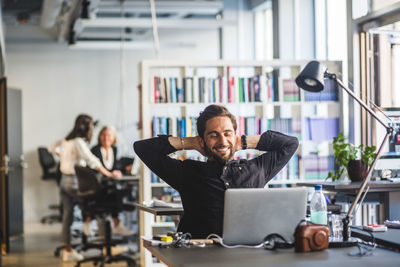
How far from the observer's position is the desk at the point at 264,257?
248cm

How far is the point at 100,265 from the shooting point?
23.8 ft

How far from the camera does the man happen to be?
11.2 feet

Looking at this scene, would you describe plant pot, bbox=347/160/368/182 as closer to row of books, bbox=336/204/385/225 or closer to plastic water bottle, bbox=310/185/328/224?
row of books, bbox=336/204/385/225

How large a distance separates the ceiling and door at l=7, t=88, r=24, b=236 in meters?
1.39

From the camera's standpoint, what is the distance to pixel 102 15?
1352 cm

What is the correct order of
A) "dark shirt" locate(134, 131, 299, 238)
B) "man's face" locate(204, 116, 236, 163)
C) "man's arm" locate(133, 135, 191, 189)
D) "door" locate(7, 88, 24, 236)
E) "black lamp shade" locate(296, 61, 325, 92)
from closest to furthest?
"black lamp shade" locate(296, 61, 325, 92), "dark shirt" locate(134, 131, 299, 238), "man's face" locate(204, 116, 236, 163), "man's arm" locate(133, 135, 191, 189), "door" locate(7, 88, 24, 236)

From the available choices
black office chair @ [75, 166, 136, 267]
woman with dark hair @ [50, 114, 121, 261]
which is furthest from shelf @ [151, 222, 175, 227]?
woman with dark hair @ [50, 114, 121, 261]

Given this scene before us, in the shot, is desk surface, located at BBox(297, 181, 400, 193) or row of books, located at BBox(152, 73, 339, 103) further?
row of books, located at BBox(152, 73, 339, 103)

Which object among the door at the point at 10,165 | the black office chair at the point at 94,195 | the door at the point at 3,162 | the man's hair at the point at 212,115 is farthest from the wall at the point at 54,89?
the man's hair at the point at 212,115

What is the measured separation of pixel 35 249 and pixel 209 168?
592 centimetres

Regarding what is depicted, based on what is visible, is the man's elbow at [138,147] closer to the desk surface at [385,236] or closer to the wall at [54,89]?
the desk surface at [385,236]

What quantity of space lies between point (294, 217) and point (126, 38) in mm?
11351

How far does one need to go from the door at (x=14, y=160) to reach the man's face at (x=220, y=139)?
255 inches

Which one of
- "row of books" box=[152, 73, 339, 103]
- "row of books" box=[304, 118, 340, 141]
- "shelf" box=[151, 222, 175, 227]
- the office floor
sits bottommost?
the office floor
